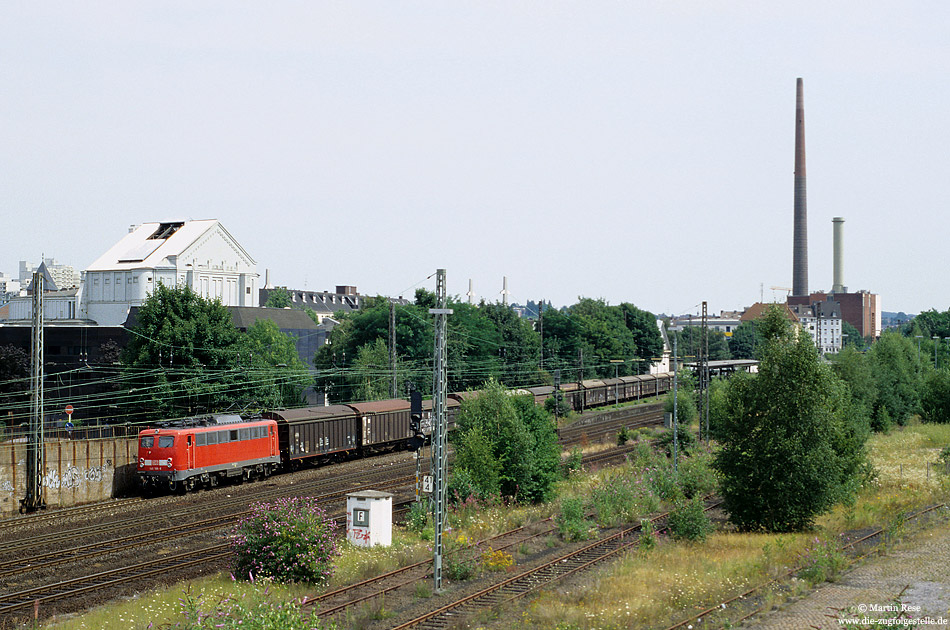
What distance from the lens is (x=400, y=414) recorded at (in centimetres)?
5406

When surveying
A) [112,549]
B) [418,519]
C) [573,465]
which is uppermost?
[418,519]

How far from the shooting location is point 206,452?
3903 cm

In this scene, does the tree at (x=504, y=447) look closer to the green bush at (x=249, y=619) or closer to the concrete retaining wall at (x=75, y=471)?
the concrete retaining wall at (x=75, y=471)

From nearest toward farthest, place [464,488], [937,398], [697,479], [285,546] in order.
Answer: [285,546], [464,488], [697,479], [937,398]

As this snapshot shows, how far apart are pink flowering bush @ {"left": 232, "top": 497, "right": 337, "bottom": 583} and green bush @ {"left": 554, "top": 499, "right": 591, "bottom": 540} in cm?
934

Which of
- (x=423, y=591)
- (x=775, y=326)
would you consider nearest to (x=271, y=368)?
(x=775, y=326)

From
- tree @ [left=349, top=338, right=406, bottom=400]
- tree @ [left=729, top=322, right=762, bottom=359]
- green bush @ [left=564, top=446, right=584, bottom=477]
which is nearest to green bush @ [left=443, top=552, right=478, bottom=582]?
green bush @ [left=564, top=446, right=584, bottom=477]

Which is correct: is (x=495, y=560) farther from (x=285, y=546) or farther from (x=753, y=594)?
(x=753, y=594)

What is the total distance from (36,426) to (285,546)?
54.9 feet

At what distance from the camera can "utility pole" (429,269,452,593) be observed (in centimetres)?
2153

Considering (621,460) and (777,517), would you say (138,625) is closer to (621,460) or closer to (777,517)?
(777,517)

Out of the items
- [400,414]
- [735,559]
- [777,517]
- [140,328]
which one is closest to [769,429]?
[777,517]

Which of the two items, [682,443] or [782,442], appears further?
[682,443]

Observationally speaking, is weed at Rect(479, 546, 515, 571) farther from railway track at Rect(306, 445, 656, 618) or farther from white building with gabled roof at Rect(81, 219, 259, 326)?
white building with gabled roof at Rect(81, 219, 259, 326)
